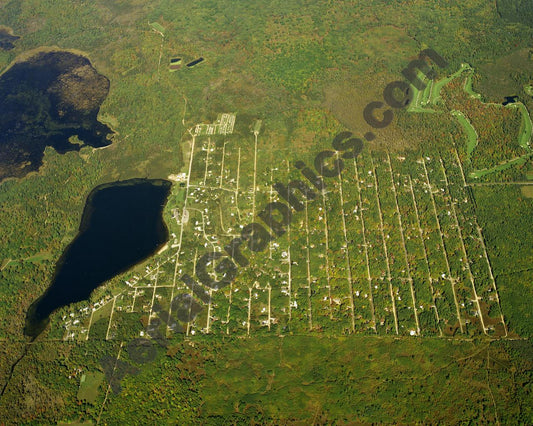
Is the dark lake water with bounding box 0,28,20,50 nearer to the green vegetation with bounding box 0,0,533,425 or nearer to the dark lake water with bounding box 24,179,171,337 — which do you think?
the green vegetation with bounding box 0,0,533,425

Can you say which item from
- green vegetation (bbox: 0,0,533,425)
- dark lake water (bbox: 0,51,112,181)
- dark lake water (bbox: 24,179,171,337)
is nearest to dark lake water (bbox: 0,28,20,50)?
dark lake water (bbox: 0,51,112,181)

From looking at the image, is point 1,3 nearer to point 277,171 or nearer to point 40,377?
point 277,171

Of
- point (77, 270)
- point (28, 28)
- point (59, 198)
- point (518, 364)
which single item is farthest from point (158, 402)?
point (28, 28)

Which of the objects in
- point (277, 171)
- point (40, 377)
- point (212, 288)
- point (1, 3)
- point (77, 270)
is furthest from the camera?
point (1, 3)

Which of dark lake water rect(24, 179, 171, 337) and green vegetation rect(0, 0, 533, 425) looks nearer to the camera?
green vegetation rect(0, 0, 533, 425)

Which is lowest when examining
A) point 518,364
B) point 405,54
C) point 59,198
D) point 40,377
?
point 40,377

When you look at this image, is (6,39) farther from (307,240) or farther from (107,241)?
(307,240)
